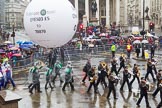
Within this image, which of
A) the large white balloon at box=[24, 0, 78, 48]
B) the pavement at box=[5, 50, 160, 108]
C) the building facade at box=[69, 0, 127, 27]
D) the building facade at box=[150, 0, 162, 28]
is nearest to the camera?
the pavement at box=[5, 50, 160, 108]

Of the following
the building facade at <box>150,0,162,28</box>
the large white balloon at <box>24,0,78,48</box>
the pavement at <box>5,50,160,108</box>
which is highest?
the building facade at <box>150,0,162,28</box>

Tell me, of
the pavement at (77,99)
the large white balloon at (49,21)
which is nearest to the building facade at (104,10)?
the large white balloon at (49,21)

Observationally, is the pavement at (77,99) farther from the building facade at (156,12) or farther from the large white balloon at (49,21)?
the building facade at (156,12)

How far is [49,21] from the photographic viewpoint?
21.0 metres

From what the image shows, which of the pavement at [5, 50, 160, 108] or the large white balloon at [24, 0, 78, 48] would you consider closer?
the pavement at [5, 50, 160, 108]

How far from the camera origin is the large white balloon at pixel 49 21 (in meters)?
21.0

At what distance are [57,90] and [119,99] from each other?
3.63 m

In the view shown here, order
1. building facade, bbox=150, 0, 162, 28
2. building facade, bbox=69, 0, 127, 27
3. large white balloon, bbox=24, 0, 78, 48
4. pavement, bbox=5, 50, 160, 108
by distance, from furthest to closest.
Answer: building facade, bbox=150, 0, 162, 28 < building facade, bbox=69, 0, 127, 27 < large white balloon, bbox=24, 0, 78, 48 < pavement, bbox=5, 50, 160, 108

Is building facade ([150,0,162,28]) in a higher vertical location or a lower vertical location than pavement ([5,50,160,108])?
higher

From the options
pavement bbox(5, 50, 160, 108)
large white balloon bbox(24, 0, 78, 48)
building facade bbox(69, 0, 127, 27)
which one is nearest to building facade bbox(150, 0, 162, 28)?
building facade bbox(69, 0, 127, 27)

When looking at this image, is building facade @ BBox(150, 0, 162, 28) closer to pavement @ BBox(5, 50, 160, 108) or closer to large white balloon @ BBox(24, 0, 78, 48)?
large white balloon @ BBox(24, 0, 78, 48)

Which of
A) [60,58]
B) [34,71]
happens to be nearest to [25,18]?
[34,71]

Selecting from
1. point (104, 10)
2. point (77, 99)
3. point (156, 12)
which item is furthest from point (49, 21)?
point (156, 12)

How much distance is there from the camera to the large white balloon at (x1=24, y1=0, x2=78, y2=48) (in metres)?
21.0
